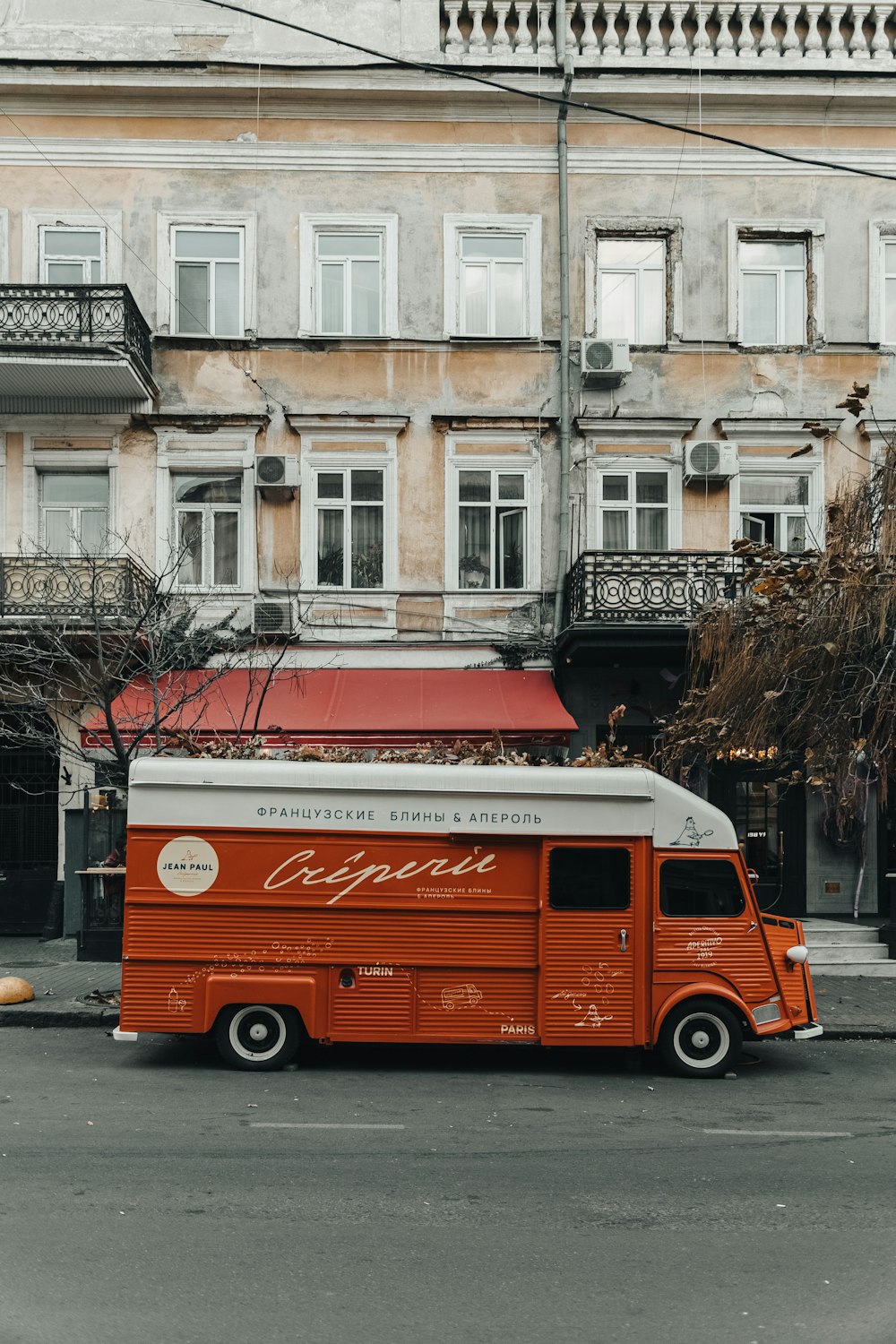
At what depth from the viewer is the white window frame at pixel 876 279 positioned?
19031 mm

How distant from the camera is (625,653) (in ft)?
57.8

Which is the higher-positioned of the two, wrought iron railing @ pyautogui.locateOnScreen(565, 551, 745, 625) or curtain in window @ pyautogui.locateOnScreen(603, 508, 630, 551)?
curtain in window @ pyautogui.locateOnScreen(603, 508, 630, 551)

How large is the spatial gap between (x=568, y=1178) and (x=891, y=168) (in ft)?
54.4

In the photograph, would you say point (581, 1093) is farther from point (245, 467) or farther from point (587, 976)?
point (245, 467)

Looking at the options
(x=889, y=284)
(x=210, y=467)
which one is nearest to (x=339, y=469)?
(x=210, y=467)

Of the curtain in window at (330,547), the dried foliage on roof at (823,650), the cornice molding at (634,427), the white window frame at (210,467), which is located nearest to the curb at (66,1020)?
the dried foliage on roof at (823,650)

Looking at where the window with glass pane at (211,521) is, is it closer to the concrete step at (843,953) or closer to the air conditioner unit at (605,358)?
A: the air conditioner unit at (605,358)

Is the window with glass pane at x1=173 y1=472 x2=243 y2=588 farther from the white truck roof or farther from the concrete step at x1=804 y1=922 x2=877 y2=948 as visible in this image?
the concrete step at x1=804 y1=922 x2=877 y2=948

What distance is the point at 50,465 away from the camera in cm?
1864

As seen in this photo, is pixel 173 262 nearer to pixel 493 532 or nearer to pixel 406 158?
pixel 406 158

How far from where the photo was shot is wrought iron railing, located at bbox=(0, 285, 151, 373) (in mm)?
17297

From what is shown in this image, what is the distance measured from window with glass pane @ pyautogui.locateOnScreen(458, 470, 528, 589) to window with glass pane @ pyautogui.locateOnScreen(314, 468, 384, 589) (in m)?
1.24

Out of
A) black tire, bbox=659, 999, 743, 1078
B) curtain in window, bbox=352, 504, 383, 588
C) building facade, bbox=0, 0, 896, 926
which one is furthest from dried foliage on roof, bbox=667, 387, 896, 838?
curtain in window, bbox=352, 504, 383, 588

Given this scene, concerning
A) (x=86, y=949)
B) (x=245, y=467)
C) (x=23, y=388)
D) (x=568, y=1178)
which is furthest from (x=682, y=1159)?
(x=23, y=388)
